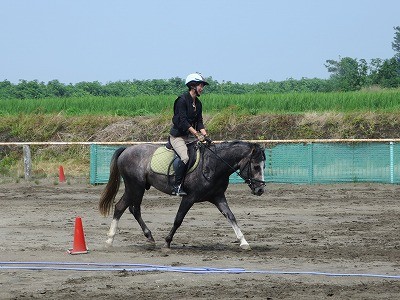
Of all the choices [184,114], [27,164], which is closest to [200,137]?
[184,114]

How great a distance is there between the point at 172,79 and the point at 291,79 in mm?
10557

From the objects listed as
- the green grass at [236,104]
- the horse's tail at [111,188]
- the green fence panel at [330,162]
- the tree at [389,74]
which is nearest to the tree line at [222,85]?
the tree at [389,74]

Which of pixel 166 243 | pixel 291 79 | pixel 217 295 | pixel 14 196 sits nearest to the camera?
pixel 217 295

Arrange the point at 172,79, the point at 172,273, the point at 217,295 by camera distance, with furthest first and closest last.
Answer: the point at 172,79, the point at 172,273, the point at 217,295

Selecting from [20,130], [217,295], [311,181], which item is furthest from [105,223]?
[20,130]

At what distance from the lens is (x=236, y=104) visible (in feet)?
150

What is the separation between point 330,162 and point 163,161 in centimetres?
1506

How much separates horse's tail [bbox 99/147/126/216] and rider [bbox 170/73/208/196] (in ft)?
4.17

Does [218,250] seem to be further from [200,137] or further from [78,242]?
[78,242]

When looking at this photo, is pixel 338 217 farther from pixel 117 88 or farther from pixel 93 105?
pixel 117 88

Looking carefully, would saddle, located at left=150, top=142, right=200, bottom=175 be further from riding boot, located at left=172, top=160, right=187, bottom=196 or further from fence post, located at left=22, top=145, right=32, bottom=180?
fence post, located at left=22, top=145, right=32, bottom=180

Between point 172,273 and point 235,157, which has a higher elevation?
point 235,157

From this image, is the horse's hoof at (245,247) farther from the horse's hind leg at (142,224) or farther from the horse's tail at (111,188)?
the horse's tail at (111,188)

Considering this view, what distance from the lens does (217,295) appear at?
38.1 ft
